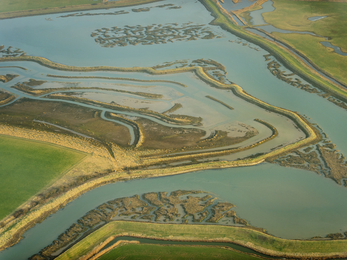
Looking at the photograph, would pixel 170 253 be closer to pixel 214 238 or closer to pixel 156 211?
pixel 214 238

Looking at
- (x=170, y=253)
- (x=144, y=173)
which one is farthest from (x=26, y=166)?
(x=170, y=253)

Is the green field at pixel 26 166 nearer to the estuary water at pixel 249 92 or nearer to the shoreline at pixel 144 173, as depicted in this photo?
the shoreline at pixel 144 173

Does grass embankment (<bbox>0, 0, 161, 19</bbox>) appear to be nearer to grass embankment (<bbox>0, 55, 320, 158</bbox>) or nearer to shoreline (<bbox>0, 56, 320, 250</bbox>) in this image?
grass embankment (<bbox>0, 55, 320, 158</bbox>)

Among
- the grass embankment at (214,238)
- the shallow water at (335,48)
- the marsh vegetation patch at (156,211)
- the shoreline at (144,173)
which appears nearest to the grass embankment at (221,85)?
the shoreline at (144,173)

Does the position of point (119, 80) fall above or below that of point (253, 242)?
above

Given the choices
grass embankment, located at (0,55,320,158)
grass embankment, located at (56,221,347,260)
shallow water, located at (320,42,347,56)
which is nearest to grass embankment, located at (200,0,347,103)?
grass embankment, located at (0,55,320,158)

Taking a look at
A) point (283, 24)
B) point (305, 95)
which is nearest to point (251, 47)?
point (283, 24)

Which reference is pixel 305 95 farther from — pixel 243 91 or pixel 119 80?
pixel 119 80
